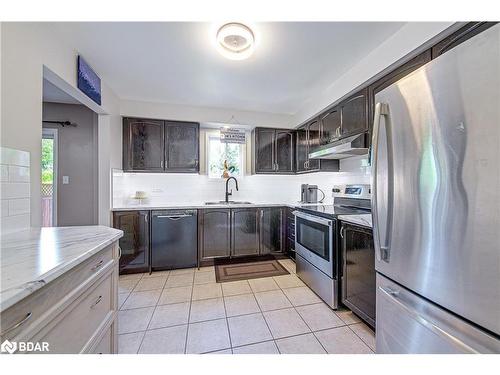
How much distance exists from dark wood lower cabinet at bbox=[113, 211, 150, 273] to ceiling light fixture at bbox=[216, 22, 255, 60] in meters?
2.21

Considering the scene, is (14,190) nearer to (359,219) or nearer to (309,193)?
(359,219)

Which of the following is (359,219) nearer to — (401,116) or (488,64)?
(401,116)

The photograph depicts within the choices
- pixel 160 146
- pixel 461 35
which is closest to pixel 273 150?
pixel 160 146

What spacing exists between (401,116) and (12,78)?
2.21 meters

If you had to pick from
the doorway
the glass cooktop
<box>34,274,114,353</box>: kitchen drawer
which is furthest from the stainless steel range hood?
the doorway

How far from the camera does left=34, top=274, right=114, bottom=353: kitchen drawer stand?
747mm

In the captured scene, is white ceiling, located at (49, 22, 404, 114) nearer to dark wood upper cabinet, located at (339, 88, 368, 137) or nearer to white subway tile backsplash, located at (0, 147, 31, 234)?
dark wood upper cabinet, located at (339, 88, 368, 137)

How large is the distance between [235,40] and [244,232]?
94.8 inches

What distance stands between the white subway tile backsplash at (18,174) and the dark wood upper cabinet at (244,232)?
2.17 metres

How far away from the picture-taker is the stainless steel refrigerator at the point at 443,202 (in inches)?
26.7
